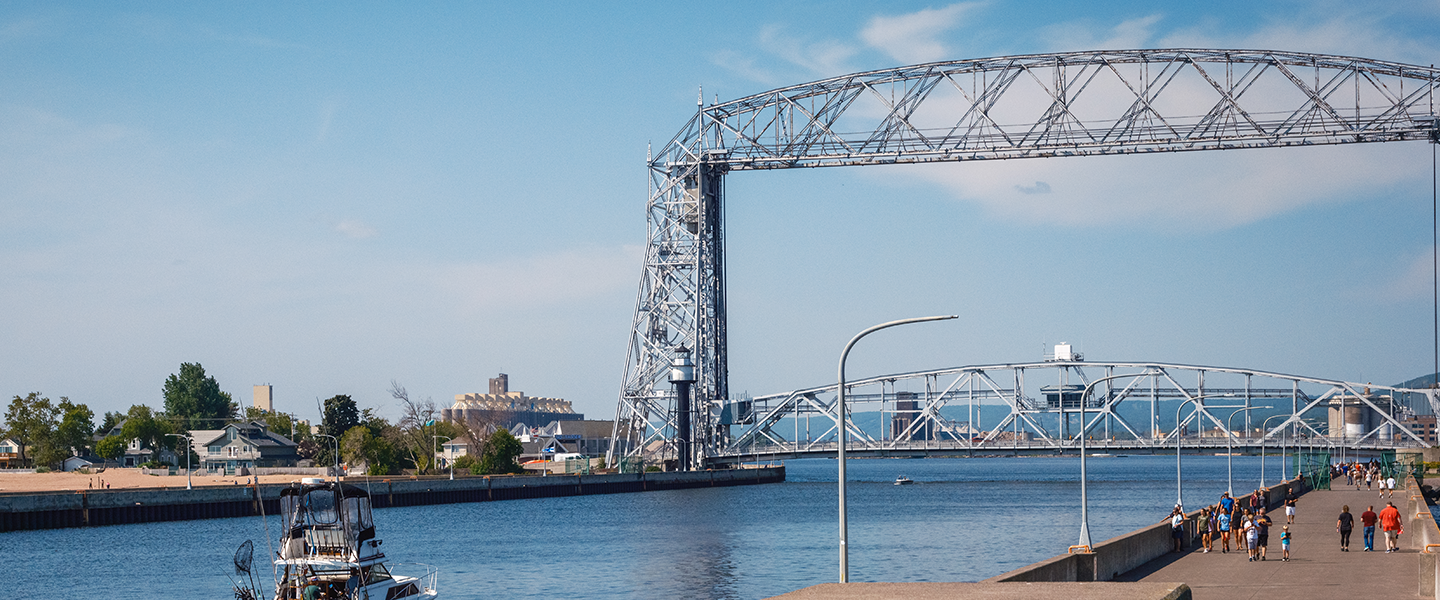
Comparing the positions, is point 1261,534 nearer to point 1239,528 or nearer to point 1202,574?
point 1202,574

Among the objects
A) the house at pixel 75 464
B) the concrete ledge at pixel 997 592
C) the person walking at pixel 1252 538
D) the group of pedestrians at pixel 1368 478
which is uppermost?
the concrete ledge at pixel 997 592

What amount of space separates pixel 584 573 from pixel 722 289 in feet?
194

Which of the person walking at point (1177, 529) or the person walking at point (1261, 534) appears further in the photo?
the person walking at point (1177, 529)

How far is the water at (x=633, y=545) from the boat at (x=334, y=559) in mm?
6830

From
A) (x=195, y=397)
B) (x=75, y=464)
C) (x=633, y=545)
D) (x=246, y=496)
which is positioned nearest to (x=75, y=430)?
(x=75, y=464)

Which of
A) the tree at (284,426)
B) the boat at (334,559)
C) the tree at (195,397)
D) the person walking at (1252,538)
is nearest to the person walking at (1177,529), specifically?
the person walking at (1252,538)

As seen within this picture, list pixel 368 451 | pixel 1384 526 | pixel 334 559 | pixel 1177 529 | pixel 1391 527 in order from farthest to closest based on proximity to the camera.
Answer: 1. pixel 368 451
2. pixel 1177 529
3. pixel 334 559
4. pixel 1384 526
5. pixel 1391 527

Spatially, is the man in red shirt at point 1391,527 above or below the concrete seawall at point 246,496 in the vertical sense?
above

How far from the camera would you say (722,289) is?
359ft

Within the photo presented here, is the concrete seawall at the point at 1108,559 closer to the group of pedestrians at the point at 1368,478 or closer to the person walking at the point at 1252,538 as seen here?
the person walking at the point at 1252,538

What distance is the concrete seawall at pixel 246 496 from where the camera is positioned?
7481cm

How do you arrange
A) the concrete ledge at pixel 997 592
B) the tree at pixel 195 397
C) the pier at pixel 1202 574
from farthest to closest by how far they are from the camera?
the tree at pixel 195 397 < the pier at pixel 1202 574 < the concrete ledge at pixel 997 592

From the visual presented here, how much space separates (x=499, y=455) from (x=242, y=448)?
2725cm

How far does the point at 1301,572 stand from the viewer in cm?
3253
